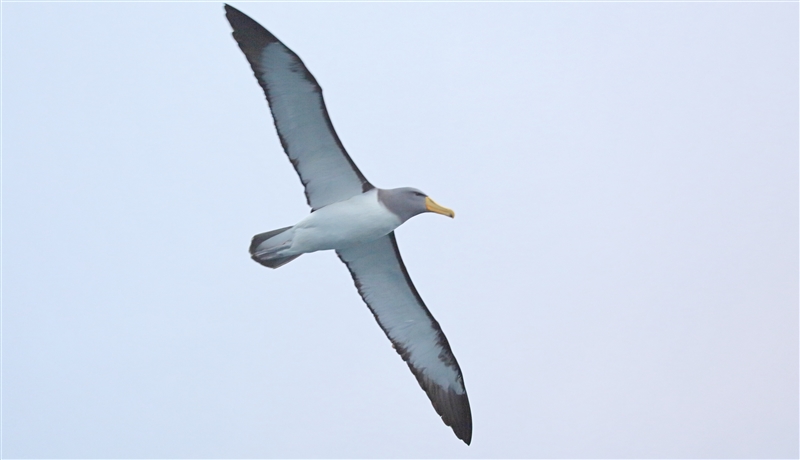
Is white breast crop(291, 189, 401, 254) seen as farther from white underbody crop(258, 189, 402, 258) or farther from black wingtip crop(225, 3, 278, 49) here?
black wingtip crop(225, 3, 278, 49)

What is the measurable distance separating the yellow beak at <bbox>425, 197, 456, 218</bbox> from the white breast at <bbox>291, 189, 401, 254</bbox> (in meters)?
0.51

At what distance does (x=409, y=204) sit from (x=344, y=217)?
1.01 metres

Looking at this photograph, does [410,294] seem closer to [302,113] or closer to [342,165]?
[342,165]

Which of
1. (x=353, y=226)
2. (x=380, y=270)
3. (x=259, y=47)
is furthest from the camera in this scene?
(x=380, y=270)

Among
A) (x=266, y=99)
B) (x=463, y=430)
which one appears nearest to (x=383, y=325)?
(x=463, y=430)

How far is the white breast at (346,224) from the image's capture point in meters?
13.6

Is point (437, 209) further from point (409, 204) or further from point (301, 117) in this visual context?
point (301, 117)

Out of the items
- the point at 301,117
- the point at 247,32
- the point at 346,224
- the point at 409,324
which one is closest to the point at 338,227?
the point at 346,224

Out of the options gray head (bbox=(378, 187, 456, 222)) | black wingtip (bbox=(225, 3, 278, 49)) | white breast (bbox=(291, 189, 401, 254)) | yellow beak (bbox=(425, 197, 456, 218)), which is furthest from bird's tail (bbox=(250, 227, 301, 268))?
black wingtip (bbox=(225, 3, 278, 49))

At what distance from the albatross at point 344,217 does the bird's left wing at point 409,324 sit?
0.02 m

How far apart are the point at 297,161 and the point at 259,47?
192 cm

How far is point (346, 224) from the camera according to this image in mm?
13688

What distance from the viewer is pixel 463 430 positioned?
1602 cm

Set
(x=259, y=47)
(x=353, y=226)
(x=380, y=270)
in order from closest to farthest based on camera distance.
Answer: (x=259, y=47)
(x=353, y=226)
(x=380, y=270)
